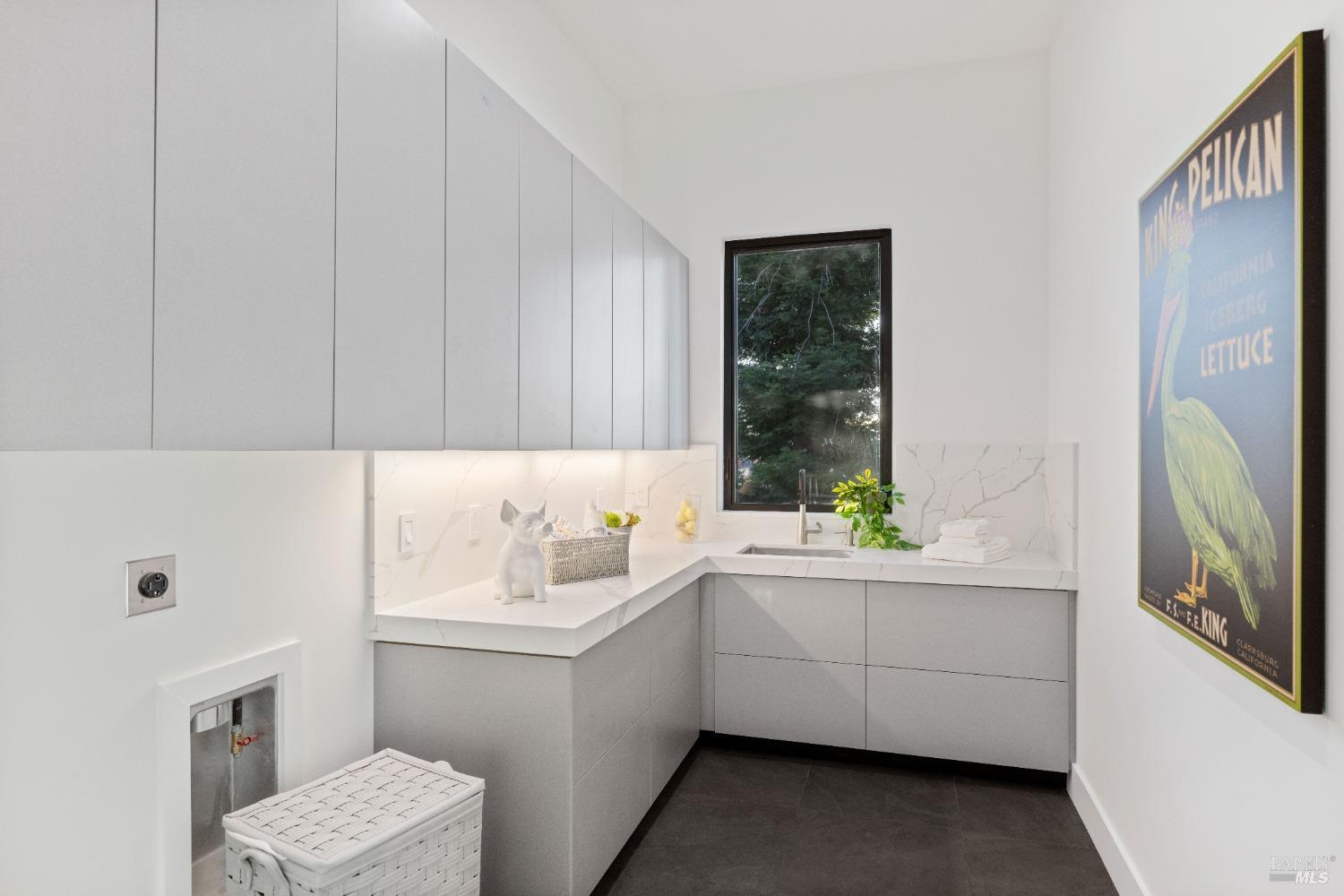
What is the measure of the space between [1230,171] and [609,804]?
6.78ft

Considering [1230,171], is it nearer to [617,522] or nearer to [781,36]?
[617,522]

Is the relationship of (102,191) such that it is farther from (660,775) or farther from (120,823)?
(660,775)

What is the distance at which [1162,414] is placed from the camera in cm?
171

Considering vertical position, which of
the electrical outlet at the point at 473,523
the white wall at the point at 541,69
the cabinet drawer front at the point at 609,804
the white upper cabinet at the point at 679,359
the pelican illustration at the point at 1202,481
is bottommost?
the cabinet drawer front at the point at 609,804

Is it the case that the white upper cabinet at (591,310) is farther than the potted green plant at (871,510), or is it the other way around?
the potted green plant at (871,510)

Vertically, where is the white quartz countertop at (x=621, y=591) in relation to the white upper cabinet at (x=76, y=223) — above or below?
below

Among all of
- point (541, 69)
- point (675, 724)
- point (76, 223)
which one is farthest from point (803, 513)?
point (76, 223)

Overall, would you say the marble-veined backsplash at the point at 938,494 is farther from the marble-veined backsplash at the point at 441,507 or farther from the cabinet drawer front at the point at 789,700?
the marble-veined backsplash at the point at 441,507

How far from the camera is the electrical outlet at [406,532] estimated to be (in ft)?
7.04

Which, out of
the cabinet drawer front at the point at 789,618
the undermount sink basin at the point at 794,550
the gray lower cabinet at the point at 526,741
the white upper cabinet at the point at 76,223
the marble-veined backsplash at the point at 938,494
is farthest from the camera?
the undermount sink basin at the point at 794,550

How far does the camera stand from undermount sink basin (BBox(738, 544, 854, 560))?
3439mm

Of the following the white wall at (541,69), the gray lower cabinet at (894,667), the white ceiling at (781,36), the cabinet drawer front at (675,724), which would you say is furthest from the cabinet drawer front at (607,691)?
the white ceiling at (781,36)

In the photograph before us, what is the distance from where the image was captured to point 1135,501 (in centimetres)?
202

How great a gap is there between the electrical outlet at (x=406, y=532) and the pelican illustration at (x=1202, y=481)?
1.92 m
